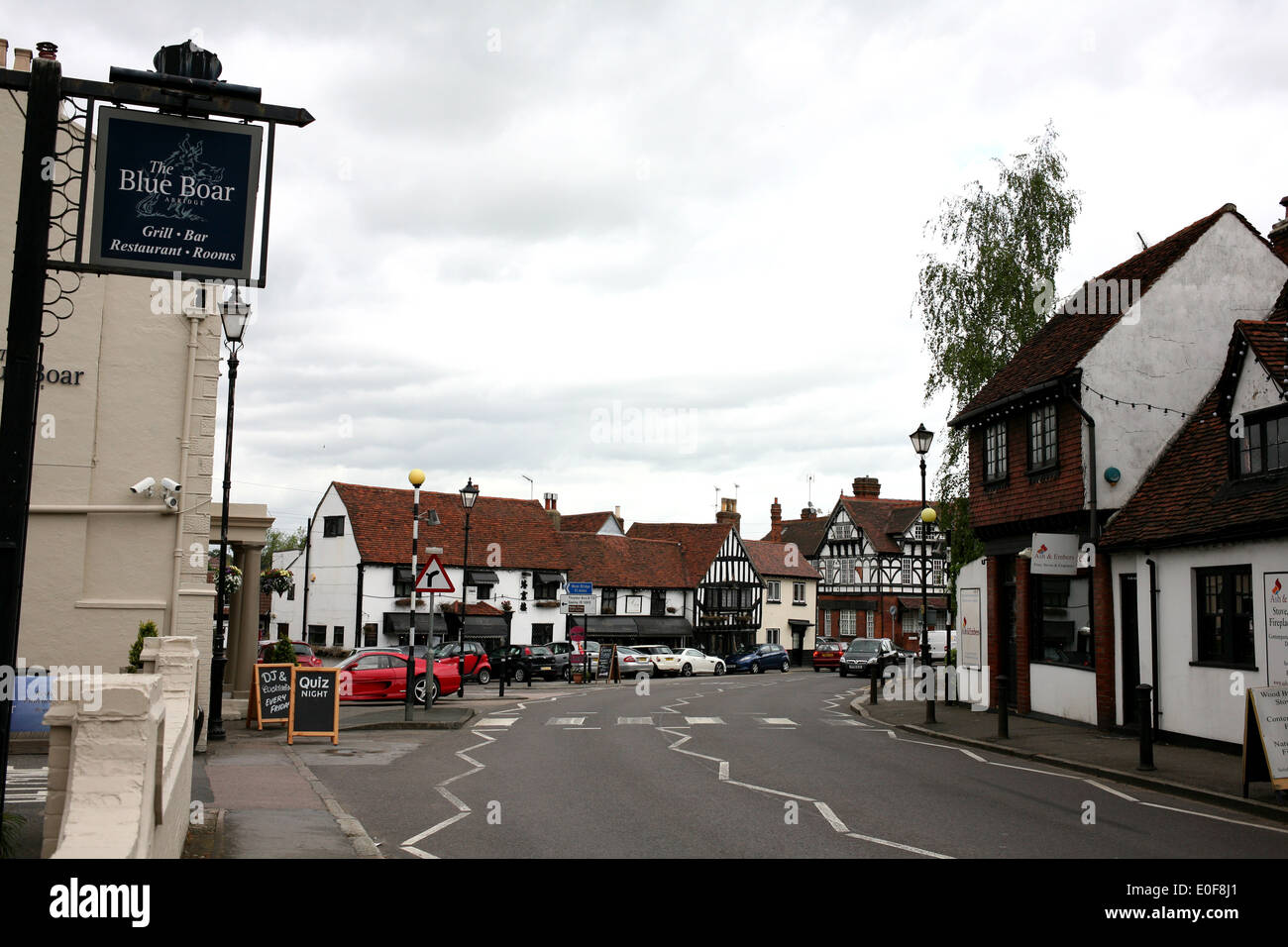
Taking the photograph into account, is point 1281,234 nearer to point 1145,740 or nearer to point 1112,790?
point 1145,740

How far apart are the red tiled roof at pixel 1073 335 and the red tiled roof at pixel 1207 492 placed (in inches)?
95.6

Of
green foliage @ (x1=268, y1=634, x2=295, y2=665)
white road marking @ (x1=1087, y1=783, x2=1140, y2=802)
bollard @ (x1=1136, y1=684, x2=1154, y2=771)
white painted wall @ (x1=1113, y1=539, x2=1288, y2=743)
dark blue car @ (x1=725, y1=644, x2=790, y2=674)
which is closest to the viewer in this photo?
white road marking @ (x1=1087, y1=783, x2=1140, y2=802)

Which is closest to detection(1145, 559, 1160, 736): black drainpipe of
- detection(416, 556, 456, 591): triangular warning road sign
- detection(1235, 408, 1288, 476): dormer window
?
detection(1235, 408, 1288, 476): dormer window

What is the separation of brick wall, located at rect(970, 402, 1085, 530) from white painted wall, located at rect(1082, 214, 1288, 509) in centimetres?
57

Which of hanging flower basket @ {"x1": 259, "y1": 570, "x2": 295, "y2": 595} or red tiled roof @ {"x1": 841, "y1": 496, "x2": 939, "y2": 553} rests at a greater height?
red tiled roof @ {"x1": 841, "y1": 496, "x2": 939, "y2": 553}

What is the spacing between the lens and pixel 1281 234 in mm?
24156

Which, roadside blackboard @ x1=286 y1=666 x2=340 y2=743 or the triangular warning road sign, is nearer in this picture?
roadside blackboard @ x1=286 y1=666 x2=340 y2=743

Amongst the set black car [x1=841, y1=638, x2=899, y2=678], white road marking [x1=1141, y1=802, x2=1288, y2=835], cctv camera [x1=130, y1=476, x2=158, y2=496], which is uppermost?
cctv camera [x1=130, y1=476, x2=158, y2=496]

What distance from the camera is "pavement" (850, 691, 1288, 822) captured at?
13.4 meters

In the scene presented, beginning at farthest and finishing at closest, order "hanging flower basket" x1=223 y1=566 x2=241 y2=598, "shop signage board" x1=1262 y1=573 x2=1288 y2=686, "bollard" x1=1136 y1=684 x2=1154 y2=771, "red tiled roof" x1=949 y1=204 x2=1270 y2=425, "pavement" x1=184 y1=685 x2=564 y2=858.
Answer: "hanging flower basket" x1=223 y1=566 x2=241 y2=598, "red tiled roof" x1=949 y1=204 x2=1270 y2=425, "bollard" x1=1136 y1=684 x2=1154 y2=771, "shop signage board" x1=1262 y1=573 x2=1288 y2=686, "pavement" x1=184 y1=685 x2=564 y2=858

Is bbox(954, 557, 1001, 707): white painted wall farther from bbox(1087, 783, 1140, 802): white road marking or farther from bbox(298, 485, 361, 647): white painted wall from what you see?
bbox(298, 485, 361, 647): white painted wall

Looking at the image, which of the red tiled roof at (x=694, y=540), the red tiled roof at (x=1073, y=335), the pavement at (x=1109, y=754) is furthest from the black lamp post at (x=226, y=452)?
the red tiled roof at (x=694, y=540)

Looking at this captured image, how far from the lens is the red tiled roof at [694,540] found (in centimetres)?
6650
